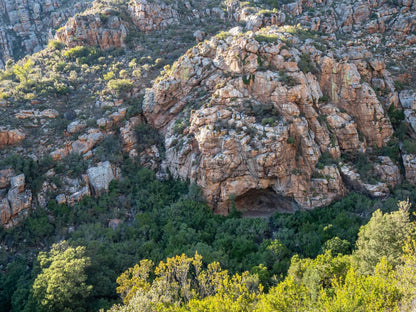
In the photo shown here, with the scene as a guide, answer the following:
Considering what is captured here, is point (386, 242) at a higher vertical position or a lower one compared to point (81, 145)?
lower

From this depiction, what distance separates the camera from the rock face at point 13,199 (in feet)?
107

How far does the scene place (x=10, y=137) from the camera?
38.0m

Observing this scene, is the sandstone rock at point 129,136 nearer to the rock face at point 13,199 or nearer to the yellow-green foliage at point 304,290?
the rock face at point 13,199

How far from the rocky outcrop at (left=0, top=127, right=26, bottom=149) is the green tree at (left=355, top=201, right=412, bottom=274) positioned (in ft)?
131

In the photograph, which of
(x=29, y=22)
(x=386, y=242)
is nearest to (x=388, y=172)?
(x=386, y=242)

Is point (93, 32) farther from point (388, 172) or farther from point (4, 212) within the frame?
point (388, 172)

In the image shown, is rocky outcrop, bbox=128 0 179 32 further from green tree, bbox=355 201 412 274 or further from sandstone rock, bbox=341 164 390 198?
green tree, bbox=355 201 412 274

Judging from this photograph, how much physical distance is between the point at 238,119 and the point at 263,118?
9.84ft

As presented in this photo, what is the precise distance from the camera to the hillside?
→ 31.3 meters

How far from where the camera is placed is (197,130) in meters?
37.9

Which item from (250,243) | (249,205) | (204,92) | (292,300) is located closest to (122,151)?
(204,92)

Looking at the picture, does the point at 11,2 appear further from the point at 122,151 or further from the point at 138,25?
the point at 122,151

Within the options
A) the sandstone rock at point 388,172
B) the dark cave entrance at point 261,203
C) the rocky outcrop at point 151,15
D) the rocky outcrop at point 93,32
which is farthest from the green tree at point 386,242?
the rocky outcrop at point 151,15

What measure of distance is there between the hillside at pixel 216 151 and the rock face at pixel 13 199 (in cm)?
13
